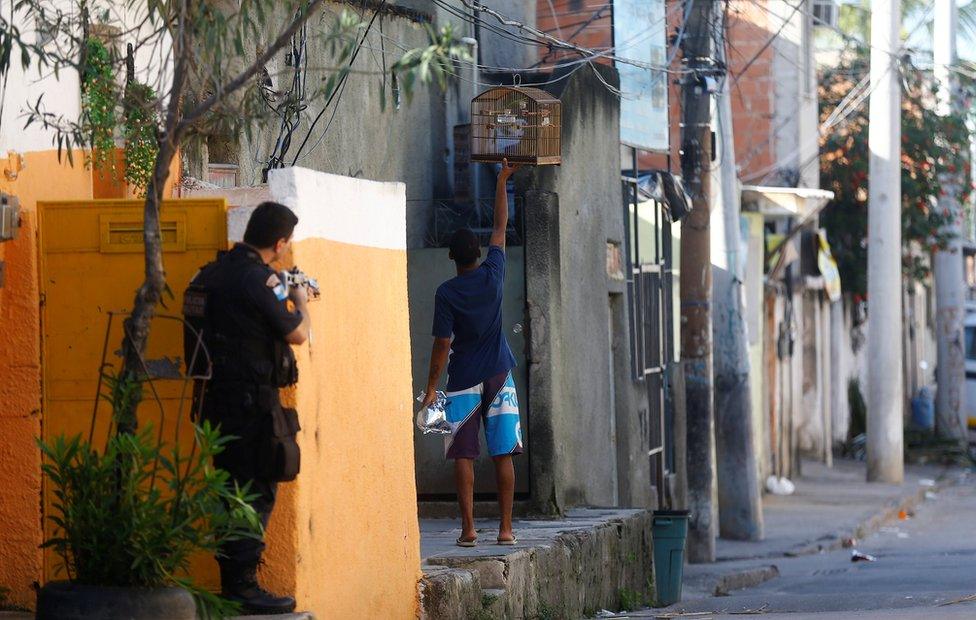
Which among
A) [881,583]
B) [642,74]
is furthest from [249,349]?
[642,74]

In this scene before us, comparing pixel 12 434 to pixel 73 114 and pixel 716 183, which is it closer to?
pixel 73 114

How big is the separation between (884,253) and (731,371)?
20.6 feet

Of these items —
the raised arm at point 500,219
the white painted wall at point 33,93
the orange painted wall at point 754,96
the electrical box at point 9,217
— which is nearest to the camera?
the electrical box at point 9,217

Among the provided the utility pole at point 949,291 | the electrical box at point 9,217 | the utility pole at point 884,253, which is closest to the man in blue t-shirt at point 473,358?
the electrical box at point 9,217

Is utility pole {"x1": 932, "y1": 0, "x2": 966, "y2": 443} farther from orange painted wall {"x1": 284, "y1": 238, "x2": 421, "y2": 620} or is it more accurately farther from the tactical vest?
the tactical vest

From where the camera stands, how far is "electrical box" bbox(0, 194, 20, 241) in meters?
5.88

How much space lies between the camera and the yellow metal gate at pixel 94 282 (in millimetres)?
5945

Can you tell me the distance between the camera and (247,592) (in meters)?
5.65

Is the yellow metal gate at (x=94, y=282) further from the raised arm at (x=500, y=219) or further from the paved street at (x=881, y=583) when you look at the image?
the paved street at (x=881, y=583)

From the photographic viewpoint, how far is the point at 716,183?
50.1ft

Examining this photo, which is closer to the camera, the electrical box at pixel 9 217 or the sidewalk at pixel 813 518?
the electrical box at pixel 9 217

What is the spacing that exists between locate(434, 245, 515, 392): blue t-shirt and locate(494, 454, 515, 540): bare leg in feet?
1.53

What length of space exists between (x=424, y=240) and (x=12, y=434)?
5219mm

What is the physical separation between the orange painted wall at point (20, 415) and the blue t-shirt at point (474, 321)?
2.58 m
